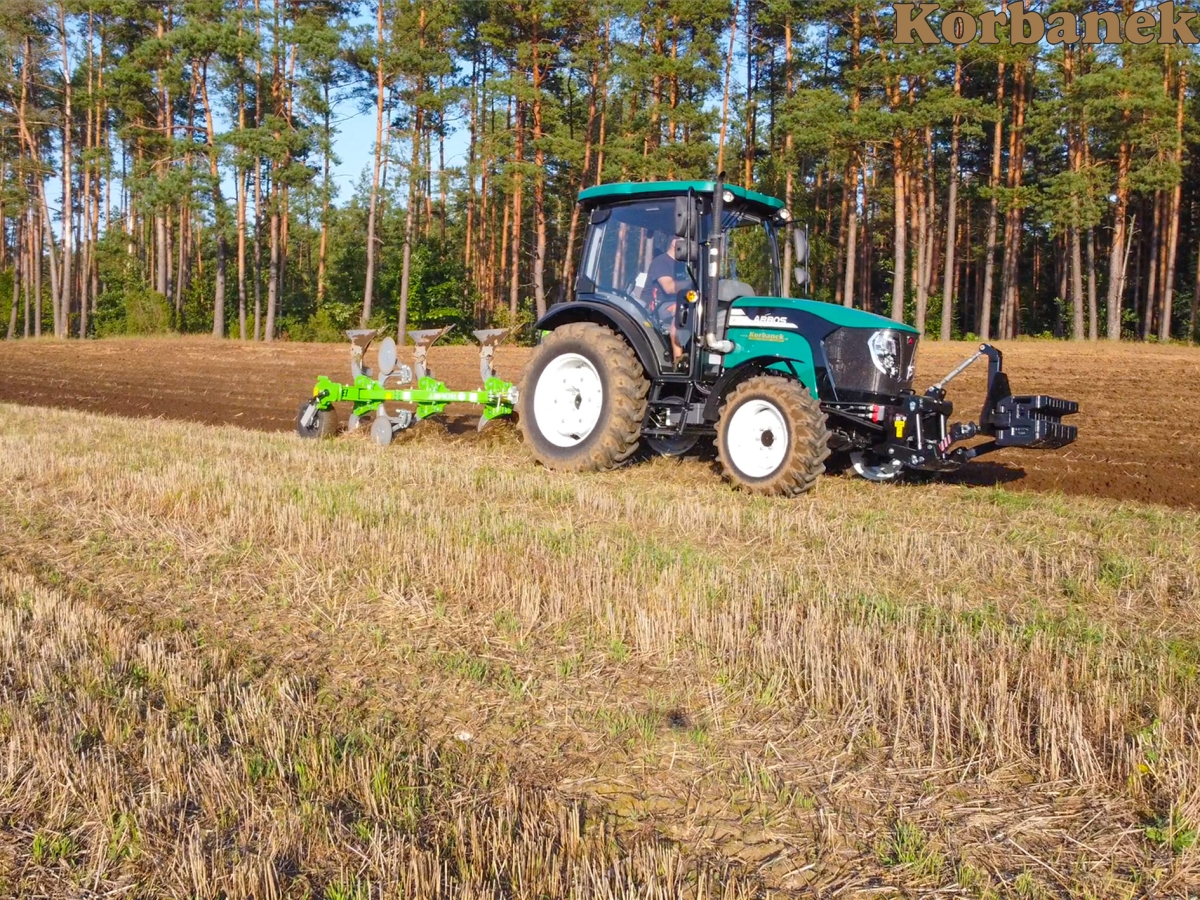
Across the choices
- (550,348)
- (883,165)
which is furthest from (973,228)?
(550,348)

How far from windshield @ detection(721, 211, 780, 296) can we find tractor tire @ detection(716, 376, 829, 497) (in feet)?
3.75

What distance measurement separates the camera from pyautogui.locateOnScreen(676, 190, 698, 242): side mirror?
7852 mm

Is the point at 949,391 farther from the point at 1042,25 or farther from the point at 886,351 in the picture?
the point at 1042,25

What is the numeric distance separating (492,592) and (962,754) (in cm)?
231

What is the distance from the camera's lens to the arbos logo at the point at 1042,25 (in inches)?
1132

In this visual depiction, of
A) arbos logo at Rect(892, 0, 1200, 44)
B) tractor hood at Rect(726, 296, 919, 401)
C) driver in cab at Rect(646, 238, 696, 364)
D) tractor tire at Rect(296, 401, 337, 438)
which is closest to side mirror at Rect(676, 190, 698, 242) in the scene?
driver in cab at Rect(646, 238, 696, 364)

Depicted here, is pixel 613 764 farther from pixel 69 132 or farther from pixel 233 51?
pixel 69 132

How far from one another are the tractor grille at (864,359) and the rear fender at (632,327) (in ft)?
4.47

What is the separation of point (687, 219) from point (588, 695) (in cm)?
506

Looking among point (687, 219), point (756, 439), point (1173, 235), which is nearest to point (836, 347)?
point (756, 439)

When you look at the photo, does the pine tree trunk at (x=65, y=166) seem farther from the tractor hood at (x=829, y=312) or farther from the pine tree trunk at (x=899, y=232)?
the tractor hood at (x=829, y=312)

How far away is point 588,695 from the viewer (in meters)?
3.57

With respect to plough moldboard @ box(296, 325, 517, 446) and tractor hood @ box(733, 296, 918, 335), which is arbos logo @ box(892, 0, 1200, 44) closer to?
plough moldboard @ box(296, 325, 517, 446)

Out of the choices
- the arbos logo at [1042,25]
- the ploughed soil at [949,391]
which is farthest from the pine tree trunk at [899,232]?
the ploughed soil at [949,391]
